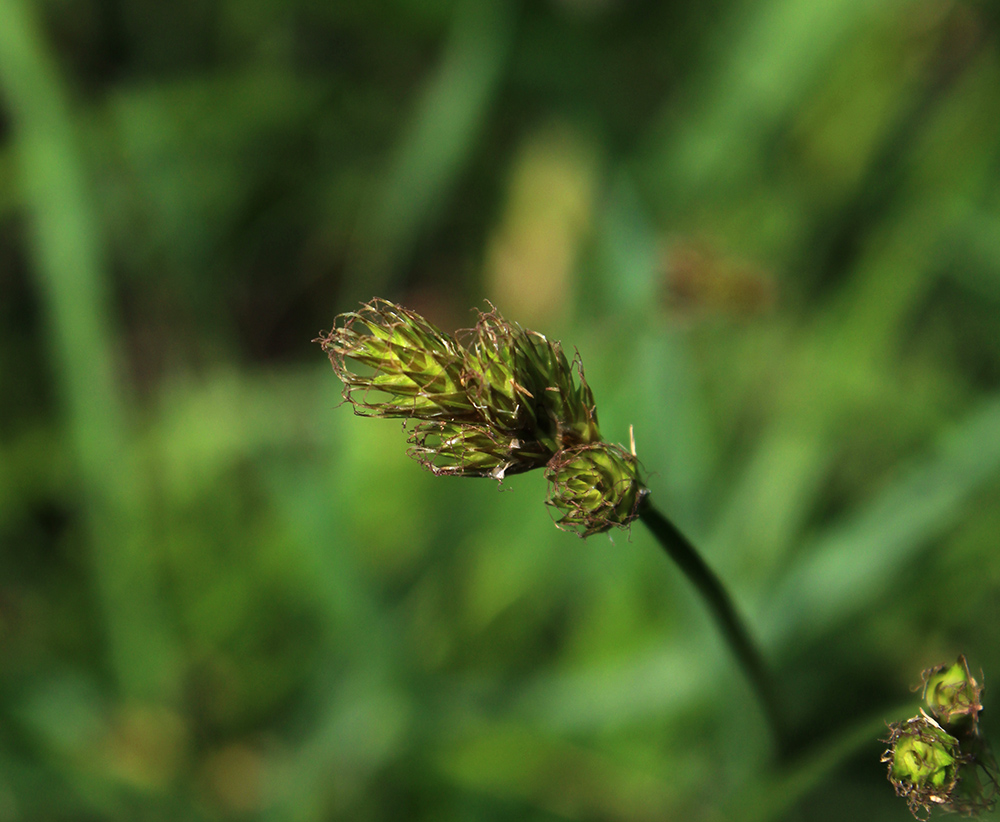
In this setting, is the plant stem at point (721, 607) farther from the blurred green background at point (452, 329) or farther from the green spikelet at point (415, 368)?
the blurred green background at point (452, 329)

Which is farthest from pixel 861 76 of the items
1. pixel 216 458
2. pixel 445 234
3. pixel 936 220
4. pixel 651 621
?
pixel 216 458

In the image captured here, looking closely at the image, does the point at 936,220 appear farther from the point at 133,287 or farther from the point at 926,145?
the point at 133,287

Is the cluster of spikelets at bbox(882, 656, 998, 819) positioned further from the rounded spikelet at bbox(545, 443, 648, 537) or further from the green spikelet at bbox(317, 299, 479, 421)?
the green spikelet at bbox(317, 299, 479, 421)

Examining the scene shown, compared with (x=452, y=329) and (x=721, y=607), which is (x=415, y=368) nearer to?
(x=721, y=607)

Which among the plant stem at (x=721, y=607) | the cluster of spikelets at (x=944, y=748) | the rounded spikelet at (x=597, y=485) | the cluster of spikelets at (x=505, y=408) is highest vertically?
Answer: the cluster of spikelets at (x=505, y=408)

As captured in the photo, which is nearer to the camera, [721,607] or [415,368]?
[415,368]

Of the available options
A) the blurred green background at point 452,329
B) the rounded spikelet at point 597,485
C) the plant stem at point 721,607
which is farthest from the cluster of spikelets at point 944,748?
the blurred green background at point 452,329


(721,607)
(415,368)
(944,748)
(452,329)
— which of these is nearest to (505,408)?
(415,368)
